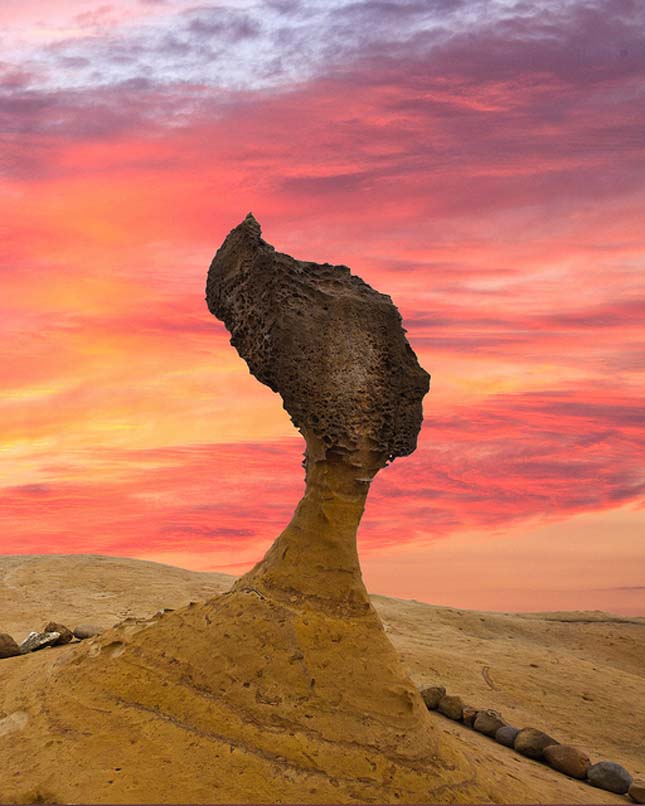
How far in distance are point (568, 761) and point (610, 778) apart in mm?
396

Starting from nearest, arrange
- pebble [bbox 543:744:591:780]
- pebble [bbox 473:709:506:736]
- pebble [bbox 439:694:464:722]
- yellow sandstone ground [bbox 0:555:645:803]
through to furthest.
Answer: yellow sandstone ground [bbox 0:555:645:803]
pebble [bbox 543:744:591:780]
pebble [bbox 473:709:506:736]
pebble [bbox 439:694:464:722]

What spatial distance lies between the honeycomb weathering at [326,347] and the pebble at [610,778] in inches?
146

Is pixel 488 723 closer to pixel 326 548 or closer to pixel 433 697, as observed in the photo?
pixel 433 697

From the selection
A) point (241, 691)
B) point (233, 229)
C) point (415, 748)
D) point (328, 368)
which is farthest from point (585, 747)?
point (233, 229)

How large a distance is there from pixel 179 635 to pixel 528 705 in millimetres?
5625

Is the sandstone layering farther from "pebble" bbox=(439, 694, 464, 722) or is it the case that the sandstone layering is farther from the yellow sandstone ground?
"pebble" bbox=(439, 694, 464, 722)

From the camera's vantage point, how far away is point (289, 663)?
20.8 ft

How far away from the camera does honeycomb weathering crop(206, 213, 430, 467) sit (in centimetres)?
662

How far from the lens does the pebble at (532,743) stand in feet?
27.5

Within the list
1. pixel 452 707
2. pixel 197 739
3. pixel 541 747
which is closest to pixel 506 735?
pixel 541 747

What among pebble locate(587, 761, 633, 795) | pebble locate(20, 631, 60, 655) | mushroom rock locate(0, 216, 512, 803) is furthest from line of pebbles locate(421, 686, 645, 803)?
pebble locate(20, 631, 60, 655)

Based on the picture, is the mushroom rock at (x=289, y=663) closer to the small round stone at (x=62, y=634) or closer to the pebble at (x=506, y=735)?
the small round stone at (x=62, y=634)

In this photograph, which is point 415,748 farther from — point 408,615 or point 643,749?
point 408,615

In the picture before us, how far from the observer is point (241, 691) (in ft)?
20.4
